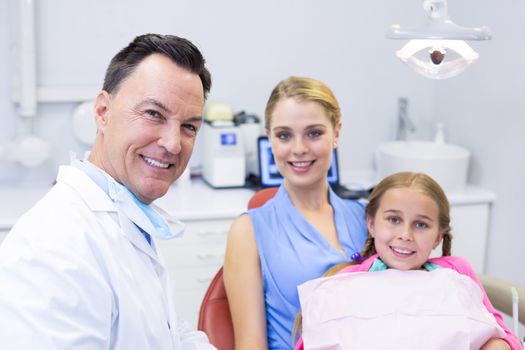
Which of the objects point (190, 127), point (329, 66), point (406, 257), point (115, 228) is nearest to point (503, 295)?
point (406, 257)

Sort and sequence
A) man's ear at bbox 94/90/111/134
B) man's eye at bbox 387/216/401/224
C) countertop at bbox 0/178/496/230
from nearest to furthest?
1. man's ear at bbox 94/90/111/134
2. man's eye at bbox 387/216/401/224
3. countertop at bbox 0/178/496/230

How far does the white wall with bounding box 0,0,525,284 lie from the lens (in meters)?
2.80

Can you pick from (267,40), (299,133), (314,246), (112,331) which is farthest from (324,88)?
(267,40)

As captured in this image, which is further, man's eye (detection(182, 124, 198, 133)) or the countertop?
the countertop

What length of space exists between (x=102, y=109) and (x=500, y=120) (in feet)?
6.75

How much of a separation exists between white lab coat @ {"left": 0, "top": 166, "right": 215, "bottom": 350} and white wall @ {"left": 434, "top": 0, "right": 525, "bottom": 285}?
6.40 ft

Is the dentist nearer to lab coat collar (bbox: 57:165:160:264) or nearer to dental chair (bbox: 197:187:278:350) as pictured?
lab coat collar (bbox: 57:165:160:264)

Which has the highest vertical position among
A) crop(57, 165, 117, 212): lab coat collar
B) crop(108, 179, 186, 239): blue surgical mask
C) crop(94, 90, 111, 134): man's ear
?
crop(94, 90, 111, 134): man's ear

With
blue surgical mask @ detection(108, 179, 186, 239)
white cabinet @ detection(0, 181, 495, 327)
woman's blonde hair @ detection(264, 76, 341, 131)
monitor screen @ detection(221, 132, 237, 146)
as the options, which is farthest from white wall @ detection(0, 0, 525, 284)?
blue surgical mask @ detection(108, 179, 186, 239)

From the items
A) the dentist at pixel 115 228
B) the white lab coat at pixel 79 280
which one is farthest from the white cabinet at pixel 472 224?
the white lab coat at pixel 79 280

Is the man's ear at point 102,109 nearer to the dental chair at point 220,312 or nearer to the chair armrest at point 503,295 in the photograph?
the dental chair at point 220,312

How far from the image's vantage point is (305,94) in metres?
1.80

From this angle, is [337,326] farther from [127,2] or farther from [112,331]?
[127,2]

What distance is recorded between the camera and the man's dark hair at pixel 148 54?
4.25 feet
